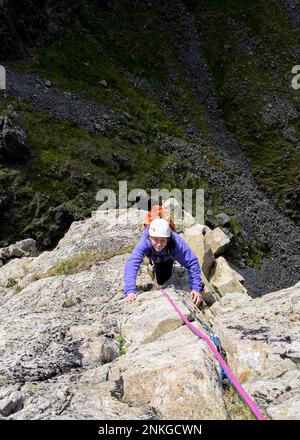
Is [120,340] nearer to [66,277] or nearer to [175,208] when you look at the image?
[66,277]

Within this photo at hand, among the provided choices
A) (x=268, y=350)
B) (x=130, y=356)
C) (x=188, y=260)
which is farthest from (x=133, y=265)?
(x=268, y=350)

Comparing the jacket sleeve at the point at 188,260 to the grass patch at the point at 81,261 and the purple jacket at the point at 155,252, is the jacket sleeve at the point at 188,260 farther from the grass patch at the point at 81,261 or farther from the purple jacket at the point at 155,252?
the grass patch at the point at 81,261

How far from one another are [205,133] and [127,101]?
14982 mm

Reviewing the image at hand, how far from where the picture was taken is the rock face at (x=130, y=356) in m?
8.23

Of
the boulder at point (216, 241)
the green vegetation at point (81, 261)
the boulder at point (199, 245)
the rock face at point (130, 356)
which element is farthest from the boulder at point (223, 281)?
the rock face at point (130, 356)

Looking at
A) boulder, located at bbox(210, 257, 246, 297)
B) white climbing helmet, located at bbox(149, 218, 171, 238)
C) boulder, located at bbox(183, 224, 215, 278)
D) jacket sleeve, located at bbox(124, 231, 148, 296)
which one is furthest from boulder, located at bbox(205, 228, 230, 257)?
white climbing helmet, located at bbox(149, 218, 171, 238)

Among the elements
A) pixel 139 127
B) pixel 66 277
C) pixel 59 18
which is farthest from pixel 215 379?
pixel 59 18

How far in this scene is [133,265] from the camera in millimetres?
13633

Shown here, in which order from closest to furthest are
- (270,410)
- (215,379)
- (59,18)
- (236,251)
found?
(270,410), (215,379), (236,251), (59,18)

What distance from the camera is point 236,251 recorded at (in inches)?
2203

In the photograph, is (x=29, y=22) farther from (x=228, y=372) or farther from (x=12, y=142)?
(x=228, y=372)

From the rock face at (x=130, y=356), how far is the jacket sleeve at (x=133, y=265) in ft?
2.04

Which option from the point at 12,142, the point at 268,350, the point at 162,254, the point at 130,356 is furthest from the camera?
the point at 12,142

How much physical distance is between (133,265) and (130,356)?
12.8 feet
